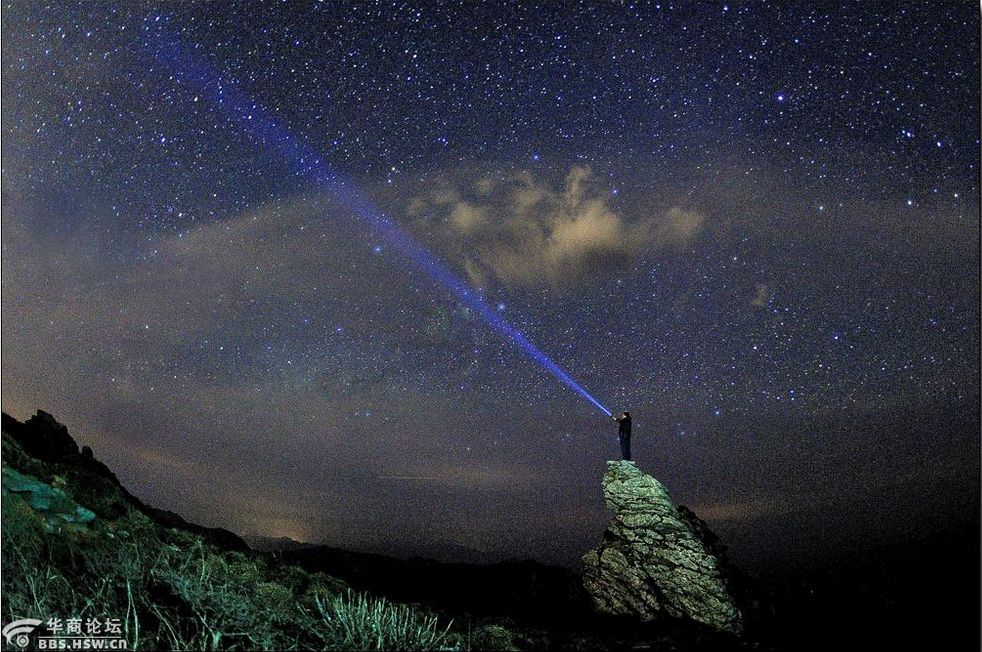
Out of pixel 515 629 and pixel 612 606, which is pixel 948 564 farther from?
pixel 515 629

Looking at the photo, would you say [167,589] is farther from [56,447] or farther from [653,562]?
[653,562]

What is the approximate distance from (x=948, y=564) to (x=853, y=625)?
28.8 feet

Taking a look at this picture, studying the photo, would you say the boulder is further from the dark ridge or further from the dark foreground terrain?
the dark ridge

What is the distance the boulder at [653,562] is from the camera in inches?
493

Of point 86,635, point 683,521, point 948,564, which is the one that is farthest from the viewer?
point 948,564

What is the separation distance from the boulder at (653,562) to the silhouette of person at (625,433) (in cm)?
31

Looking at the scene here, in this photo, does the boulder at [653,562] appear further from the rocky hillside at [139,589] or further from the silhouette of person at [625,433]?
the rocky hillside at [139,589]

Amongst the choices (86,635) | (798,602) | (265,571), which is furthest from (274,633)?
(798,602)

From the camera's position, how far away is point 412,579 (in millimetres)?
27453

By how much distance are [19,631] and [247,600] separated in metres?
2.53

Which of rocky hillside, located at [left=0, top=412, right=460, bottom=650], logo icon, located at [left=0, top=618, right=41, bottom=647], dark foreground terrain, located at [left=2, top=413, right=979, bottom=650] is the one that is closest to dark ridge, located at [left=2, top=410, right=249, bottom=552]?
dark foreground terrain, located at [left=2, top=413, right=979, bottom=650]

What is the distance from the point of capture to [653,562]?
44.4 feet

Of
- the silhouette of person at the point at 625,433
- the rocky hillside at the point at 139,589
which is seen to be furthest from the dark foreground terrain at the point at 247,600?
the silhouette of person at the point at 625,433

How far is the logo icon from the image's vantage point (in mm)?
5301
